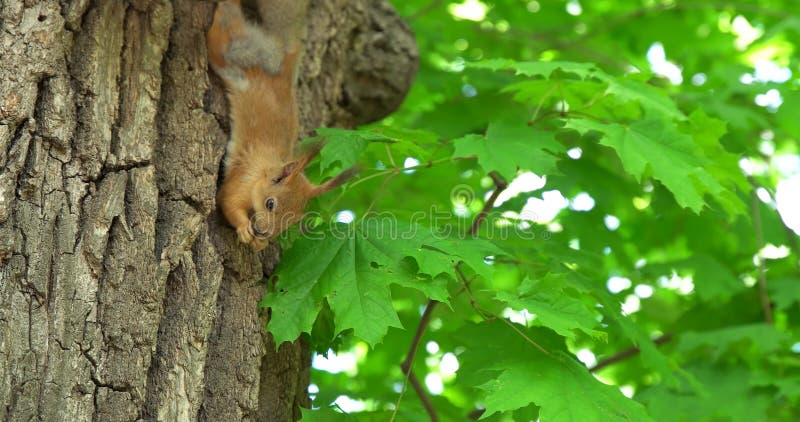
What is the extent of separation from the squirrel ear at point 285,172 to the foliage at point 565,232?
137 mm

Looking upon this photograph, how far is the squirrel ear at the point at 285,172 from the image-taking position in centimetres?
252

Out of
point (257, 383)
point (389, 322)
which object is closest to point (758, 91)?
point (389, 322)

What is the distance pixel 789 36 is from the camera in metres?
4.39

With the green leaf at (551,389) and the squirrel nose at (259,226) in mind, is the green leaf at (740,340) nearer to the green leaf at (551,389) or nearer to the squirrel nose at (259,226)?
the green leaf at (551,389)

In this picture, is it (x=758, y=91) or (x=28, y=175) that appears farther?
(x=758, y=91)

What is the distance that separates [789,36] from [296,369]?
3372 mm

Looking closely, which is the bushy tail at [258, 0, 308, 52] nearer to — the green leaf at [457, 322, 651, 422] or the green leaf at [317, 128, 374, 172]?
the green leaf at [317, 128, 374, 172]

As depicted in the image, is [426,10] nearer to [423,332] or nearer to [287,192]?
[287,192]

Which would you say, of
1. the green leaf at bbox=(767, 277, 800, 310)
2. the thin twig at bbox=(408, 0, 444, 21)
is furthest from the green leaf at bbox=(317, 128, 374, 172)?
the green leaf at bbox=(767, 277, 800, 310)

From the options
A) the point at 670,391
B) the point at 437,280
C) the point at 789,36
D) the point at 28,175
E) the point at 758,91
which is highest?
the point at 789,36

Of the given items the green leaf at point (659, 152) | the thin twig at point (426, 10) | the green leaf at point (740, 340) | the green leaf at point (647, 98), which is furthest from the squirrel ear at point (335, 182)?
the green leaf at point (740, 340)

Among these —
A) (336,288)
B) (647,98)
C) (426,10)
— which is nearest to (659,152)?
(647,98)

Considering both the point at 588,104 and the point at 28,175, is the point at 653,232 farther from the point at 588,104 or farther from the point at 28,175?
the point at 28,175

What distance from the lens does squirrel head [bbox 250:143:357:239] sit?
2.41 meters
